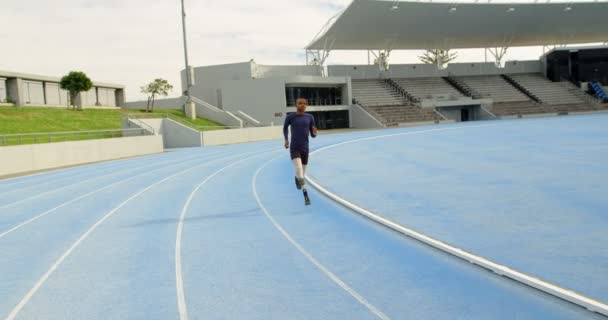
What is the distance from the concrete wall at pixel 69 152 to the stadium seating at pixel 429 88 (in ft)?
119

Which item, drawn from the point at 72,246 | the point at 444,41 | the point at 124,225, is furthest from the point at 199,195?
the point at 444,41

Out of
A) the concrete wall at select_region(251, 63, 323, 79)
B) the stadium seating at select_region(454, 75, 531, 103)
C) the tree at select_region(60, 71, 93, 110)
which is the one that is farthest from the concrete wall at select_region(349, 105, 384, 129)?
the tree at select_region(60, 71, 93, 110)

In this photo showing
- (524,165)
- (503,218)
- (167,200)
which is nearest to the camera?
(503,218)

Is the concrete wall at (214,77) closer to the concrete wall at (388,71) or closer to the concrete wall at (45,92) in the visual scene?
the concrete wall at (45,92)

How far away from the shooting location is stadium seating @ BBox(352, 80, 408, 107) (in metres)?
53.5

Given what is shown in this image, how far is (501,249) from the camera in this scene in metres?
5.18

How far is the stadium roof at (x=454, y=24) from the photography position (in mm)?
47250

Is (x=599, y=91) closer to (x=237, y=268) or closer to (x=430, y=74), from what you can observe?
(x=430, y=74)

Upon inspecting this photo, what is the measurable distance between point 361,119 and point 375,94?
661 cm

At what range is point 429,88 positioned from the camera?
58.8 metres

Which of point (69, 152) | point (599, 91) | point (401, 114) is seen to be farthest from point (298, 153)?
point (599, 91)

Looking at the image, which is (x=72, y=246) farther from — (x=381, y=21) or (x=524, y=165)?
(x=381, y=21)

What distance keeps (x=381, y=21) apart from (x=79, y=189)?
40.9 m

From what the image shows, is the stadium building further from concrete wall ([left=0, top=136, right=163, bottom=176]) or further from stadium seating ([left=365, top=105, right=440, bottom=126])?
concrete wall ([left=0, top=136, right=163, bottom=176])
